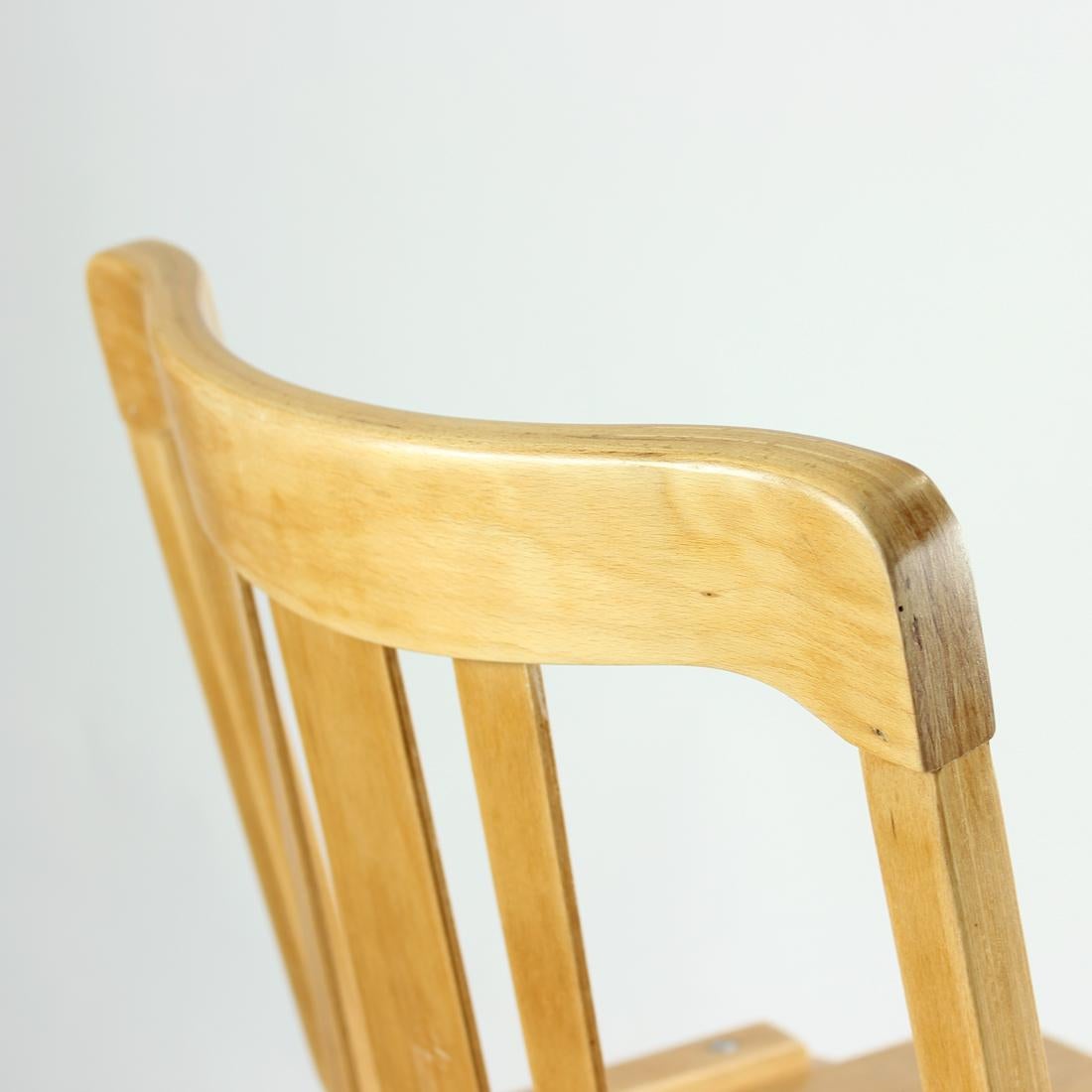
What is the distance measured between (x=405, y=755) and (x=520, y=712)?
46mm

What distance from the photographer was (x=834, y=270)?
1.56m

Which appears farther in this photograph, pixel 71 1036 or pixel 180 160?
pixel 180 160

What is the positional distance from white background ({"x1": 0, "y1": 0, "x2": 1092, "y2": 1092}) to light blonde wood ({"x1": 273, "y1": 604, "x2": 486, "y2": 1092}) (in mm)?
1124

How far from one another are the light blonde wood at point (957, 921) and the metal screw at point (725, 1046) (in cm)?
→ 36

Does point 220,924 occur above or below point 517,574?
below

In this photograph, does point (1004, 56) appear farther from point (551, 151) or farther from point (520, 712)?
point (520, 712)

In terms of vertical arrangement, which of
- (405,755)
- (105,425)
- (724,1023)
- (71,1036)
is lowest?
(724,1023)

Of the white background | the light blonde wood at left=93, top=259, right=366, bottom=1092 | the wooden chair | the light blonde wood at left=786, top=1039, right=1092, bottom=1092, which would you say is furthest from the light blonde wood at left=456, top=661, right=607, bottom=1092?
the white background

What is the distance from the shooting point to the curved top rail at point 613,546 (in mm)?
260

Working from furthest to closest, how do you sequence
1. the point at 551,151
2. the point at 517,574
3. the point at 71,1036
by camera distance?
1. the point at 551,151
2. the point at 71,1036
3. the point at 517,574

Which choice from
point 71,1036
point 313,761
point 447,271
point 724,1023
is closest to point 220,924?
point 71,1036

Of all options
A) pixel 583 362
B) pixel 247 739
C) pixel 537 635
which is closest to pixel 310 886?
pixel 247 739

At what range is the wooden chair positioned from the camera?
10.4 inches

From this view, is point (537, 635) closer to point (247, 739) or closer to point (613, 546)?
point (613, 546)
